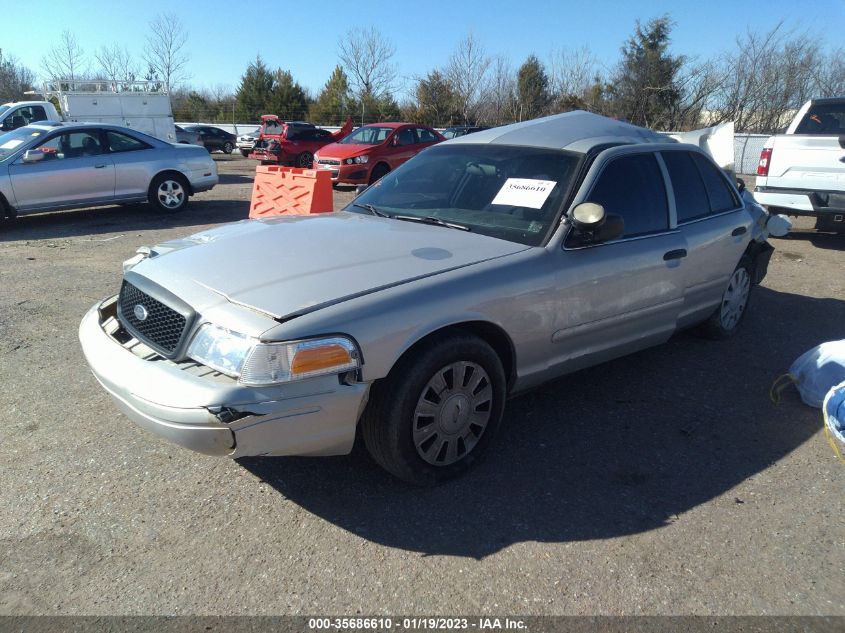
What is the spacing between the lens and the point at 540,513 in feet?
9.77

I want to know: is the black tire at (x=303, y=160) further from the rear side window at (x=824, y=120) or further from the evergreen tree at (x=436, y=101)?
the evergreen tree at (x=436, y=101)

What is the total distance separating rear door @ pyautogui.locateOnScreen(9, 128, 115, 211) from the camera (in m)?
9.60

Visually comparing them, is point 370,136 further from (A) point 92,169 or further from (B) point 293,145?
(A) point 92,169

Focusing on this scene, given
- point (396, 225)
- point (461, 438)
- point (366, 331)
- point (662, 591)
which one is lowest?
point (662, 591)

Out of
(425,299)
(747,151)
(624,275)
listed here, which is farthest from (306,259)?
(747,151)

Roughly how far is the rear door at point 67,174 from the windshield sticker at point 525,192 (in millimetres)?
8601

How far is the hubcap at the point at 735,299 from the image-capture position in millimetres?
5094

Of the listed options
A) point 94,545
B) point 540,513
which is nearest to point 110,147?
point 94,545

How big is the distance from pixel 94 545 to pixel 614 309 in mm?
2912

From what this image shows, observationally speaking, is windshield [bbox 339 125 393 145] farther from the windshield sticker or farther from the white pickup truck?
the windshield sticker

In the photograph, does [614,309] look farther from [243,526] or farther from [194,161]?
[194,161]

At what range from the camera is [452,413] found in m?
3.10

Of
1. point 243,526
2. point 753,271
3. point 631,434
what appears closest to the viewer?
point 243,526

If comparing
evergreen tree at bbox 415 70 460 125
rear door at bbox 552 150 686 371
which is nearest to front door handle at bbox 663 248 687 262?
rear door at bbox 552 150 686 371
